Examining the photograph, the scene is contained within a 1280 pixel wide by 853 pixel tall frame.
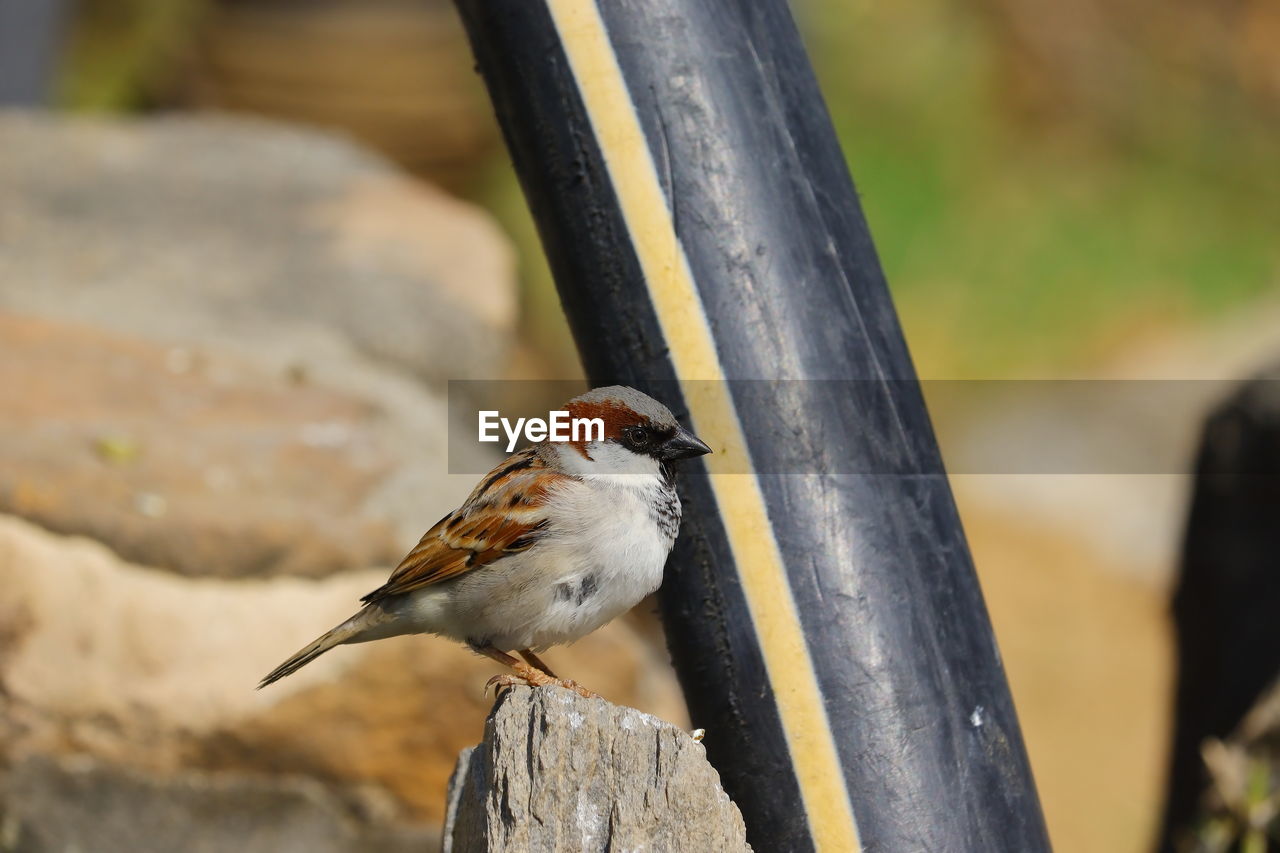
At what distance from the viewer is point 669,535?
2.25m

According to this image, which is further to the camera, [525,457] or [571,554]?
[525,457]

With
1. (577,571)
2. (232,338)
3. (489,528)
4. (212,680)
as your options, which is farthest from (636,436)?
(232,338)

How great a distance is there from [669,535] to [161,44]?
9.27 metres

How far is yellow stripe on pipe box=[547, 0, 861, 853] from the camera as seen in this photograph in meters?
2.05

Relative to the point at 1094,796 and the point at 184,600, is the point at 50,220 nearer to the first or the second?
the point at 184,600

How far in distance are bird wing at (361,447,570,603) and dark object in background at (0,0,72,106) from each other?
634cm

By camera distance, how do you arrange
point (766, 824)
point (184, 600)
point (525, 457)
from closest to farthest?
point (766, 824)
point (525, 457)
point (184, 600)

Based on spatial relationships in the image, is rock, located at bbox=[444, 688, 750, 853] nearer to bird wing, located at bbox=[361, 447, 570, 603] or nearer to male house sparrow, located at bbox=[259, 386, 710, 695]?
male house sparrow, located at bbox=[259, 386, 710, 695]

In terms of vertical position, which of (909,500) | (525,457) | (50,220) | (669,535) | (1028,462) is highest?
(909,500)

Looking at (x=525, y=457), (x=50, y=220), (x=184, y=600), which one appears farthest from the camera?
(x=50, y=220)

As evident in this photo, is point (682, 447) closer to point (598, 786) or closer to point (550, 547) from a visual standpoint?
point (550, 547)

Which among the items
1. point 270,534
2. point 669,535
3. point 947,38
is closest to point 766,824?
point 669,535

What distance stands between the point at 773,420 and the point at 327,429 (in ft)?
6.62

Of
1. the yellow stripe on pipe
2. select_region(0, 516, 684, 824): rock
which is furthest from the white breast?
select_region(0, 516, 684, 824): rock
